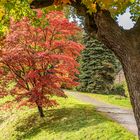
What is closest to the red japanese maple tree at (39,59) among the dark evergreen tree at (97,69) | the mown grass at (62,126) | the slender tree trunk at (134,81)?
the mown grass at (62,126)

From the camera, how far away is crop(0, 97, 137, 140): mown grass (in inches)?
534

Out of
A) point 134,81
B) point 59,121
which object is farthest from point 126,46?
point 59,121

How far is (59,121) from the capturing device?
16781 millimetres

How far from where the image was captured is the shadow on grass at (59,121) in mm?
15438

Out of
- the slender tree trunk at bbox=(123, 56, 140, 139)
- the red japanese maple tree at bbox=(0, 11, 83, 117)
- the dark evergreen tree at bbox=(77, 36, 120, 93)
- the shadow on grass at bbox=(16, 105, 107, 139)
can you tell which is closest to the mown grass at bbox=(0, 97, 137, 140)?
the shadow on grass at bbox=(16, 105, 107, 139)

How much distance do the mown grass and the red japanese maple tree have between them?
80cm

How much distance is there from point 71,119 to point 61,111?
2270 millimetres

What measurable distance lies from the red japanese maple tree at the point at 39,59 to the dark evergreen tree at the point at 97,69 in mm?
17341

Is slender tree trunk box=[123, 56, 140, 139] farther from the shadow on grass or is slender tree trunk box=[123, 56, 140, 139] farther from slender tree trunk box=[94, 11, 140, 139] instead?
the shadow on grass

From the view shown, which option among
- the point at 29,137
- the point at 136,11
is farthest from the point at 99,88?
the point at 136,11

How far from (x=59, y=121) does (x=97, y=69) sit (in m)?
19.9

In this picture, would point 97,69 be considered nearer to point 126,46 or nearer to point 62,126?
point 62,126

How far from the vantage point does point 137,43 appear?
294 inches

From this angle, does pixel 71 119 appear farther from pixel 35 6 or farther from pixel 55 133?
pixel 35 6
